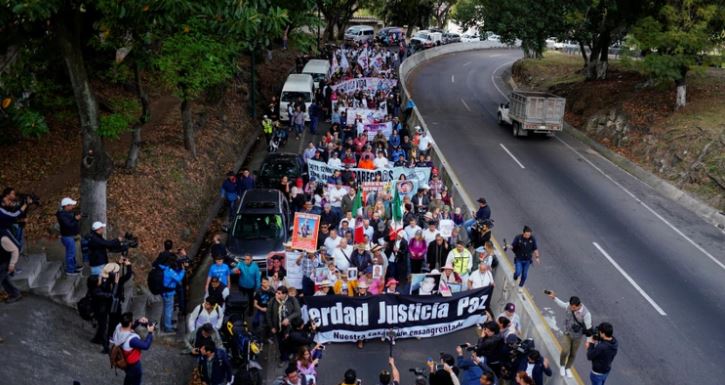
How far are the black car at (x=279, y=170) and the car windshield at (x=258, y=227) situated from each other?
140 inches

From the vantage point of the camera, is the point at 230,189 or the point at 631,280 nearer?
the point at 631,280

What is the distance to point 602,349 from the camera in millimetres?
10531

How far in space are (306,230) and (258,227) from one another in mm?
1747

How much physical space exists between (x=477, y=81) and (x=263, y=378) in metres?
38.6

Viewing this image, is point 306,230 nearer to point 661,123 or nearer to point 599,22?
point 661,123

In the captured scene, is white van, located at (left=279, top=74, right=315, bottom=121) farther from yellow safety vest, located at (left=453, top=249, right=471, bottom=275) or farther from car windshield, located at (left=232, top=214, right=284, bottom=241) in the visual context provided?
yellow safety vest, located at (left=453, top=249, right=471, bottom=275)

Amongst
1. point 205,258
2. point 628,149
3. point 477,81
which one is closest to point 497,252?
point 205,258

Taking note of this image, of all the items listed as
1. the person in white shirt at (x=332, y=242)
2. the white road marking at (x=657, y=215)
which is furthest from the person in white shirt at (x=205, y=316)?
the white road marking at (x=657, y=215)

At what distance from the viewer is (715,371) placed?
12.7 metres

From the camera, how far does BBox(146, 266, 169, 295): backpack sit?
12523 millimetres

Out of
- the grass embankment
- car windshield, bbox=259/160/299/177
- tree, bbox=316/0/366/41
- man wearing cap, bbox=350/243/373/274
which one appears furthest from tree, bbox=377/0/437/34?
man wearing cap, bbox=350/243/373/274

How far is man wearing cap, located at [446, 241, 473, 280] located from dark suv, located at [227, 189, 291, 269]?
14.3 feet

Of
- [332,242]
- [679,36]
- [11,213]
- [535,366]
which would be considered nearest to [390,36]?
[679,36]

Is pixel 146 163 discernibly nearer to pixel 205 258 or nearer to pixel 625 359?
pixel 205 258
